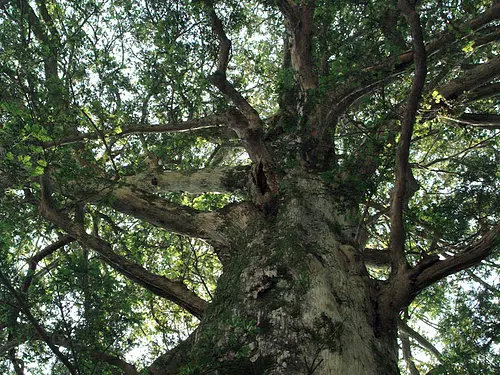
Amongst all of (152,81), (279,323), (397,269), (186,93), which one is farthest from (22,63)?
(397,269)

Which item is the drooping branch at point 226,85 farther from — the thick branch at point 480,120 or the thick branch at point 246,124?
the thick branch at point 480,120

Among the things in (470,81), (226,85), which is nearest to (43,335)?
(226,85)

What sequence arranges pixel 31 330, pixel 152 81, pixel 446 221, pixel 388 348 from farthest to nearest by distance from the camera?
1. pixel 152 81
2. pixel 446 221
3. pixel 31 330
4. pixel 388 348

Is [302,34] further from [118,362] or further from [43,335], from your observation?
[43,335]

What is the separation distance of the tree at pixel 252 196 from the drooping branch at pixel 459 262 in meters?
0.01

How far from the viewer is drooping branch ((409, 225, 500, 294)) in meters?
3.50

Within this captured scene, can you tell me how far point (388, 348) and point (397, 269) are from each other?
26.2 inches

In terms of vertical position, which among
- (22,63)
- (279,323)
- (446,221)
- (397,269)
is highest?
(22,63)

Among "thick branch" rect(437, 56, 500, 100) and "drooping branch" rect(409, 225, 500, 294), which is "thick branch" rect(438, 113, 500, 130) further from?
"drooping branch" rect(409, 225, 500, 294)

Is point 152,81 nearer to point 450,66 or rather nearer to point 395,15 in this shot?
point 395,15

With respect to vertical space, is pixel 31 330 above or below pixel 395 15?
below

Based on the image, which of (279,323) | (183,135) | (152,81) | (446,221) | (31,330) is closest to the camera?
(279,323)

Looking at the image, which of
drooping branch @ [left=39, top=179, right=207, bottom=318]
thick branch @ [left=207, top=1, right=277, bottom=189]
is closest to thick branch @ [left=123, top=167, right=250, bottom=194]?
thick branch @ [left=207, top=1, right=277, bottom=189]

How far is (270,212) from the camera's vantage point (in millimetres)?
5188
